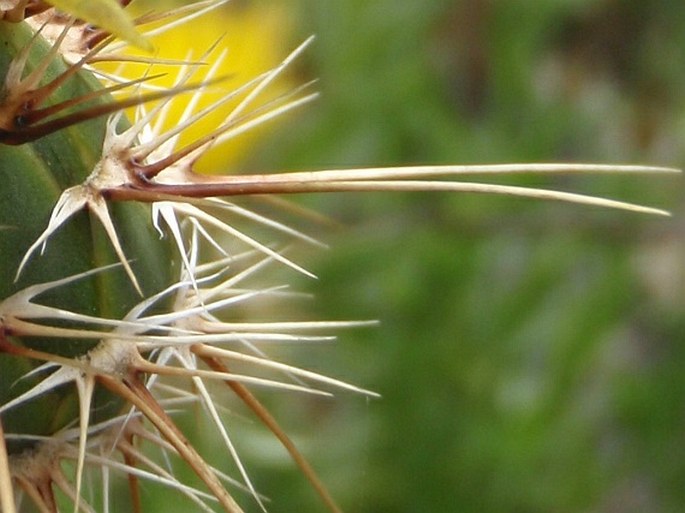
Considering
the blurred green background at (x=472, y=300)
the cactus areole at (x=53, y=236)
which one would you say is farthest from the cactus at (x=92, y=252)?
the blurred green background at (x=472, y=300)

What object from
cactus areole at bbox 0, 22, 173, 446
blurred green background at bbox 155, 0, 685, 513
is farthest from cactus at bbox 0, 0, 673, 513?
blurred green background at bbox 155, 0, 685, 513

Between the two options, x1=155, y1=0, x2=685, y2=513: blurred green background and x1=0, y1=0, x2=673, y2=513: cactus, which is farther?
x1=155, y1=0, x2=685, y2=513: blurred green background

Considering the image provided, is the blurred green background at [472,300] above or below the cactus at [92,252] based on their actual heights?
below

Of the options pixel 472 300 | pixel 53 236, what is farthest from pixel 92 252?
pixel 472 300

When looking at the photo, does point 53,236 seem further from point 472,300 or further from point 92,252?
point 472,300

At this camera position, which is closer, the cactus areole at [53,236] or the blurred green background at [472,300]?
the cactus areole at [53,236]

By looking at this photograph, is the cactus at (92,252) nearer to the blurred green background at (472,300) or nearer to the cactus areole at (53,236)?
the cactus areole at (53,236)

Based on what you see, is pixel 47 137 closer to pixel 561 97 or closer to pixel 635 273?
pixel 635 273

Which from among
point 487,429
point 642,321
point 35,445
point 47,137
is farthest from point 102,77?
point 642,321

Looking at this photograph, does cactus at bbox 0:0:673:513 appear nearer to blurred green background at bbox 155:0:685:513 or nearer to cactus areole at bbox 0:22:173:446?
cactus areole at bbox 0:22:173:446
